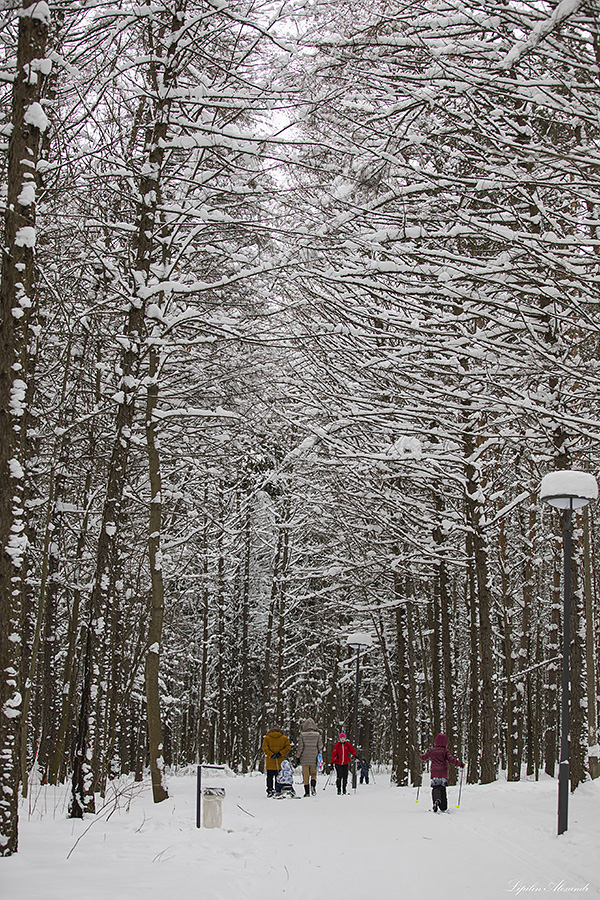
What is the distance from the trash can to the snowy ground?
21 centimetres

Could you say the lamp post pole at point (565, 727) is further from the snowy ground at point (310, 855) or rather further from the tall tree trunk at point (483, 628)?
the tall tree trunk at point (483, 628)

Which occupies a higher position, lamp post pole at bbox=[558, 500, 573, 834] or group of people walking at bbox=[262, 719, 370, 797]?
lamp post pole at bbox=[558, 500, 573, 834]

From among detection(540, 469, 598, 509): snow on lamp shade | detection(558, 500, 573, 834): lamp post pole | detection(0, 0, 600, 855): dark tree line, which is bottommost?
detection(558, 500, 573, 834): lamp post pole

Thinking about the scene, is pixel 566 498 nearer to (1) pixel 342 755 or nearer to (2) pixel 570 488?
(2) pixel 570 488

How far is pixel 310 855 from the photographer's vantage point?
8.04m

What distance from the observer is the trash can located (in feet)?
29.8

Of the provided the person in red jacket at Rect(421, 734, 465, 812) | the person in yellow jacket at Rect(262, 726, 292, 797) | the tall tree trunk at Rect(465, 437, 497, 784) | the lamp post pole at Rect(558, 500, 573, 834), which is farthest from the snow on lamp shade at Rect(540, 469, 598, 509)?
the person in yellow jacket at Rect(262, 726, 292, 797)

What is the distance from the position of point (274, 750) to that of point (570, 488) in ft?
33.8

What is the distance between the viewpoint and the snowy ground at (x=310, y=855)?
547cm

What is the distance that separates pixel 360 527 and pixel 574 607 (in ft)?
19.6

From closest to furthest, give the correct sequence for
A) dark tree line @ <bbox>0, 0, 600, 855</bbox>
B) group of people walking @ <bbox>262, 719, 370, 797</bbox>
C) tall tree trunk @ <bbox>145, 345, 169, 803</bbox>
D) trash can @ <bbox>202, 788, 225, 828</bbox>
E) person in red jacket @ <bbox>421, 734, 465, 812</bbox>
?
dark tree line @ <bbox>0, 0, 600, 855</bbox>
trash can @ <bbox>202, 788, 225, 828</bbox>
tall tree trunk @ <bbox>145, 345, 169, 803</bbox>
person in red jacket @ <bbox>421, 734, 465, 812</bbox>
group of people walking @ <bbox>262, 719, 370, 797</bbox>

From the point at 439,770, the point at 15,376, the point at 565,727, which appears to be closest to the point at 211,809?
the point at 565,727

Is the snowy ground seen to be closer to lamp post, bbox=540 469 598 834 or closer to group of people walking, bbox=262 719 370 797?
lamp post, bbox=540 469 598 834

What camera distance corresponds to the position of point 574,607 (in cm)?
1309
